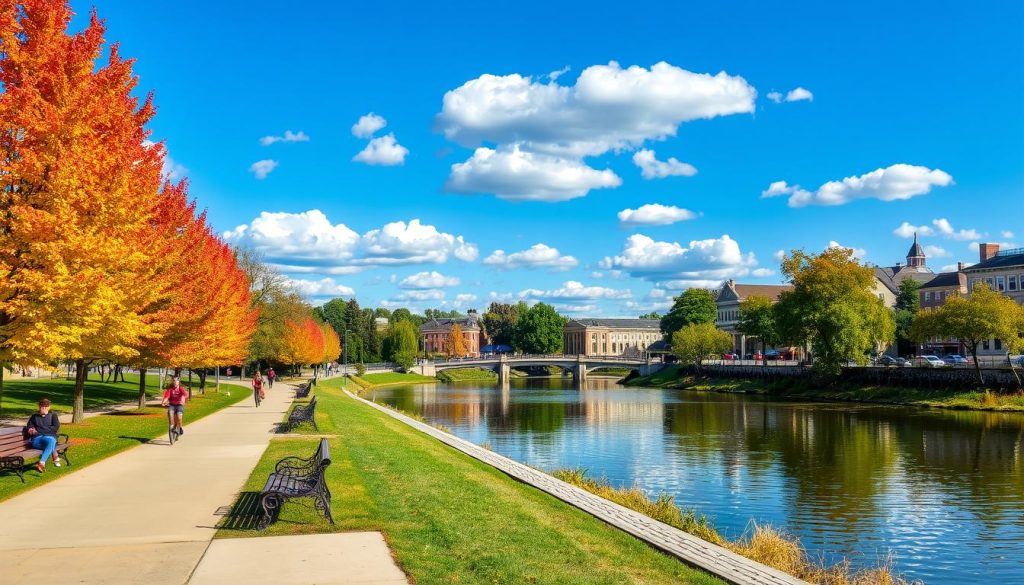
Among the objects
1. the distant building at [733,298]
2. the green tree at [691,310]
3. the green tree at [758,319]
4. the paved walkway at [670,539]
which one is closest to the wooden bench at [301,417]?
the paved walkway at [670,539]

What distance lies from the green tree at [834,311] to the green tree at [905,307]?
39711 millimetres

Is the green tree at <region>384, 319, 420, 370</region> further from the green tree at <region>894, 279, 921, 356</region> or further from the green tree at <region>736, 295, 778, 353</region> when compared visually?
the green tree at <region>894, 279, 921, 356</region>

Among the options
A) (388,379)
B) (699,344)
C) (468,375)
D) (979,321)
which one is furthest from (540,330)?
(979,321)

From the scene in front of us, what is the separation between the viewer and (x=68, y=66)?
20.2 metres

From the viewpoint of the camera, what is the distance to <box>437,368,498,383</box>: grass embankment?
12938 cm

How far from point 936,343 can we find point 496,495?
334ft

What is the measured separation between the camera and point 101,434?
2530 cm

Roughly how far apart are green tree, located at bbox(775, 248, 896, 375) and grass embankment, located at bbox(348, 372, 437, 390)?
47.9 m

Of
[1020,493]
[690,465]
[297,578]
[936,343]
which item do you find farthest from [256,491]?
[936,343]

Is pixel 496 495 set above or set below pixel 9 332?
below

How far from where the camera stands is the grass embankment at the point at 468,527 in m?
10.9

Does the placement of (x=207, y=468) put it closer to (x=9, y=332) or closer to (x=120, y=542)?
(x=9, y=332)

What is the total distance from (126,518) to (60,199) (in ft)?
27.4

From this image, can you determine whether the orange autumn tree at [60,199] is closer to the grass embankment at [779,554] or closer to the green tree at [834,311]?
the grass embankment at [779,554]
